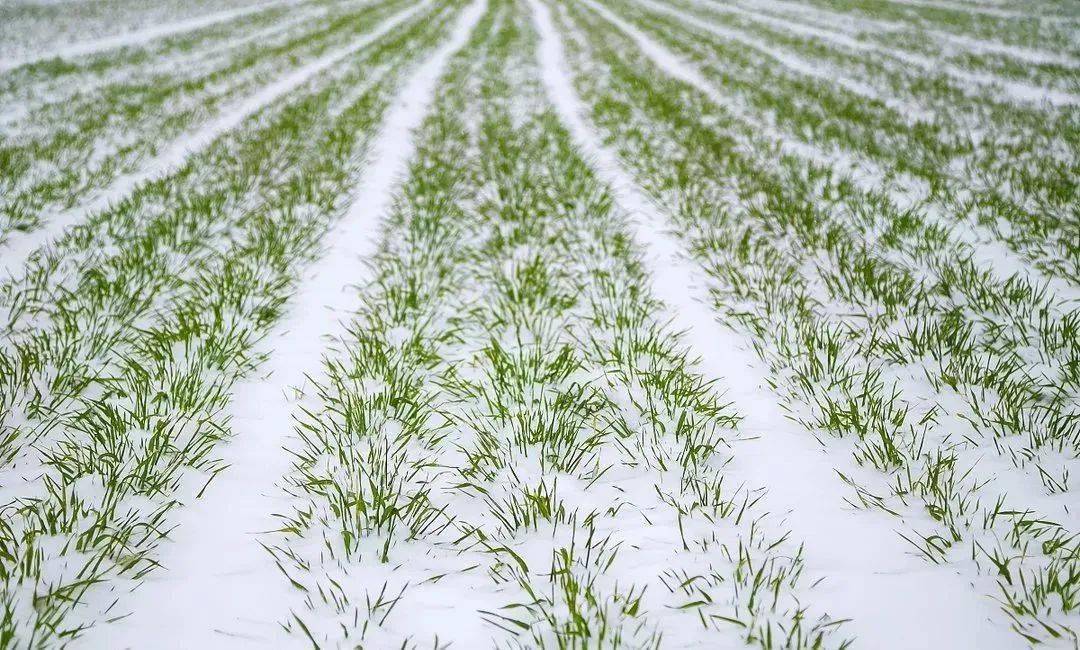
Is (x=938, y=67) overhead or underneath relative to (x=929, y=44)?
underneath

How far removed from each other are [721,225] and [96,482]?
4504 mm

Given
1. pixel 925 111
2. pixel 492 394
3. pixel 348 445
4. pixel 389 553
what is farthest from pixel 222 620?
pixel 925 111

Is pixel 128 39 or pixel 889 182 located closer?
pixel 889 182

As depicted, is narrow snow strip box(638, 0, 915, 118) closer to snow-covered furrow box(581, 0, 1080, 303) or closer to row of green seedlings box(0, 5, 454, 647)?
snow-covered furrow box(581, 0, 1080, 303)

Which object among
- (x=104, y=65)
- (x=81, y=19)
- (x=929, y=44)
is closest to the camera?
(x=104, y=65)

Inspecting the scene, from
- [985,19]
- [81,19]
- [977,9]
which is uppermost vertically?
[81,19]

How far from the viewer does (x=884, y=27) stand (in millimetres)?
18469

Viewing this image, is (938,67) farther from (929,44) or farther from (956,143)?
(956,143)

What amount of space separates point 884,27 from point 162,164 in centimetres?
2057

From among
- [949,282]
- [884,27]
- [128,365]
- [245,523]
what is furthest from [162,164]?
[884,27]

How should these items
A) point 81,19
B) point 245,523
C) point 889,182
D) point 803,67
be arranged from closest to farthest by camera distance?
point 245,523 → point 889,182 → point 803,67 → point 81,19

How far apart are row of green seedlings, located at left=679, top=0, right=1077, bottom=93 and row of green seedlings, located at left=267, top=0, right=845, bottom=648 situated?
11.1 meters

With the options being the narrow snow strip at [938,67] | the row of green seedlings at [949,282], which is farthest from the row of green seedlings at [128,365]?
the narrow snow strip at [938,67]

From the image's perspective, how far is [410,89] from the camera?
11.3 m
